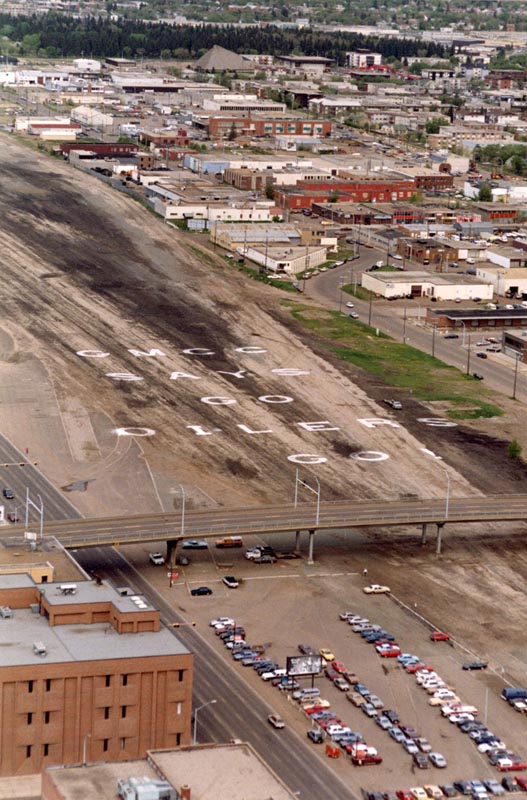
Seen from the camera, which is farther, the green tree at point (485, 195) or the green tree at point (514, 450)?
the green tree at point (485, 195)

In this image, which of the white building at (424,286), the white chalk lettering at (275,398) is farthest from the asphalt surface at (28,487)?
the white building at (424,286)

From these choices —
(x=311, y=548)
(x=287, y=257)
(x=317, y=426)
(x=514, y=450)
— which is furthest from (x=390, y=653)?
(x=287, y=257)

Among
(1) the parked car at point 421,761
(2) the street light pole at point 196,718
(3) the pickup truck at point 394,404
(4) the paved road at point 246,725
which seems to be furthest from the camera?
(3) the pickup truck at point 394,404

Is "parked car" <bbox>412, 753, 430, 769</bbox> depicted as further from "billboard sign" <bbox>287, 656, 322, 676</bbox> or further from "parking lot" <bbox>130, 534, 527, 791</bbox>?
"billboard sign" <bbox>287, 656, 322, 676</bbox>

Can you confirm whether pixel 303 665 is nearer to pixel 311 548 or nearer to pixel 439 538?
pixel 311 548

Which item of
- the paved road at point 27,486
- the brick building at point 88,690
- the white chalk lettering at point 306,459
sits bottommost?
the white chalk lettering at point 306,459

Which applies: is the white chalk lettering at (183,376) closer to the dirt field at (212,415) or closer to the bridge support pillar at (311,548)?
the dirt field at (212,415)

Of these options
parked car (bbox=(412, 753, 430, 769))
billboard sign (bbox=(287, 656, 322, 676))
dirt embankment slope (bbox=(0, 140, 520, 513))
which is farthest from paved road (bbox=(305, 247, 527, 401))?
parked car (bbox=(412, 753, 430, 769))
